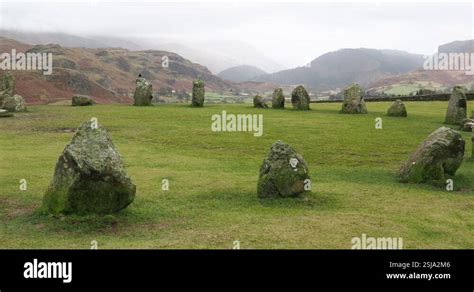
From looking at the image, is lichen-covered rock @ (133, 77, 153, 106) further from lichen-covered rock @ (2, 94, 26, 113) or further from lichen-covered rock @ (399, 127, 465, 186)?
lichen-covered rock @ (399, 127, 465, 186)

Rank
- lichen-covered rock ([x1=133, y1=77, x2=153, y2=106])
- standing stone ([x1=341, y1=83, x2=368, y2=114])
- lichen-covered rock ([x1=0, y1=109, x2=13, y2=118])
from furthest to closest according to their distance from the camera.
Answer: lichen-covered rock ([x1=133, y1=77, x2=153, y2=106])
standing stone ([x1=341, y1=83, x2=368, y2=114])
lichen-covered rock ([x1=0, y1=109, x2=13, y2=118])

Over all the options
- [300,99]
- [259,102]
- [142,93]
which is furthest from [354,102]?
[142,93]

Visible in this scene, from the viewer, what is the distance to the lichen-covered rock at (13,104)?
41719 mm

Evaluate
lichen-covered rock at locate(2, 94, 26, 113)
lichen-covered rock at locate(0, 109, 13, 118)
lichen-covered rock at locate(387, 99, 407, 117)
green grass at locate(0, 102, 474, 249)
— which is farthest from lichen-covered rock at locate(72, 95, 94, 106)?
lichen-covered rock at locate(387, 99, 407, 117)

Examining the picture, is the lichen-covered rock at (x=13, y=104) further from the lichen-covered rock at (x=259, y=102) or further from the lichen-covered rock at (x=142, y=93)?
the lichen-covered rock at (x=259, y=102)

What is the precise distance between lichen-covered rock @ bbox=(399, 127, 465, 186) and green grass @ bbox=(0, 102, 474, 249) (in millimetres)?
610

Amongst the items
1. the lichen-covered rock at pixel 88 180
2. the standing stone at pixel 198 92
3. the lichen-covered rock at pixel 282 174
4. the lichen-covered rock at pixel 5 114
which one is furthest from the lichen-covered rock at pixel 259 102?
the lichen-covered rock at pixel 88 180

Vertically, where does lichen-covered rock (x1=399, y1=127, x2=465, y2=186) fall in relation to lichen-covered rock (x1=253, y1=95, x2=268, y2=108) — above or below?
below

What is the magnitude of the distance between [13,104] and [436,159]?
3537 centimetres

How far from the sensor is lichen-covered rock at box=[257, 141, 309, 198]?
1670 cm

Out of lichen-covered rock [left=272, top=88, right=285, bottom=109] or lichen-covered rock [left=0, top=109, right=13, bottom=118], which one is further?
lichen-covered rock [left=272, top=88, right=285, bottom=109]

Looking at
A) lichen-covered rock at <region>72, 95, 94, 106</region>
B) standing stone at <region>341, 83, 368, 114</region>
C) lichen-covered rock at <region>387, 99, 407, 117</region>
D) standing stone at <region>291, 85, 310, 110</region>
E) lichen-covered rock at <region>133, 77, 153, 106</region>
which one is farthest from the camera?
lichen-covered rock at <region>72, 95, 94, 106</region>

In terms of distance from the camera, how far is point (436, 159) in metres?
19.6

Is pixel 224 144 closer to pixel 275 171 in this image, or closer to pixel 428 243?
pixel 275 171
